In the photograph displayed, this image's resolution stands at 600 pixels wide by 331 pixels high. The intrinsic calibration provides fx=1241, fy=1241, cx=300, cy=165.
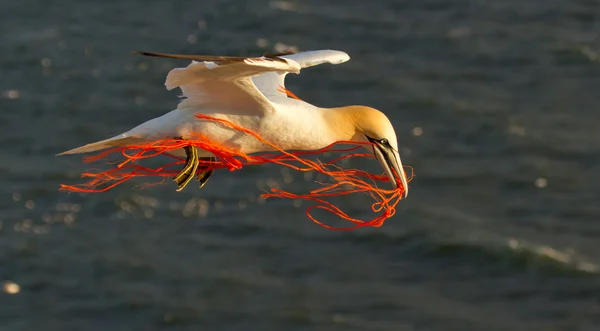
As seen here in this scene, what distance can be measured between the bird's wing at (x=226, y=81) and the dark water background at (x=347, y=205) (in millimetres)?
13939

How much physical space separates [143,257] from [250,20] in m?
7.76

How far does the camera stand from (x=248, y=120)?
9.51 m

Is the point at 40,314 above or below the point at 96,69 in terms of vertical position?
below

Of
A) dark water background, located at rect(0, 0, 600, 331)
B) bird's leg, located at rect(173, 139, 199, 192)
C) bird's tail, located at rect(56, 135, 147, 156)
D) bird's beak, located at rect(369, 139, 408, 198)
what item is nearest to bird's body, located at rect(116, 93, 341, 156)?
bird's tail, located at rect(56, 135, 147, 156)

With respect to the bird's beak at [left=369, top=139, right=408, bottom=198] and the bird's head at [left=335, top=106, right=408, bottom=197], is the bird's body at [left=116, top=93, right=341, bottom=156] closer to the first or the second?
the bird's head at [left=335, top=106, right=408, bottom=197]

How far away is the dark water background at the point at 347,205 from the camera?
928 inches

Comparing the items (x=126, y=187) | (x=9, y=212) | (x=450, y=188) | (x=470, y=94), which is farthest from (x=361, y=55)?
(x=9, y=212)

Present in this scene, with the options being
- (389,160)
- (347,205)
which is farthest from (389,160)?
(347,205)

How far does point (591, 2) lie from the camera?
99.5 ft

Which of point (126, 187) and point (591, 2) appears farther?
point (591, 2)

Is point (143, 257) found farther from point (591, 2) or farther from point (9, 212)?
point (591, 2)

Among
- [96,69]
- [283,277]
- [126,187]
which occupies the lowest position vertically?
[283,277]

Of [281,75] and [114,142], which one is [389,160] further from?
[114,142]

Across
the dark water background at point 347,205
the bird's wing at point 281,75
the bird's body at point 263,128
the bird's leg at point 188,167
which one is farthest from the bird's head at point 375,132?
the dark water background at point 347,205
